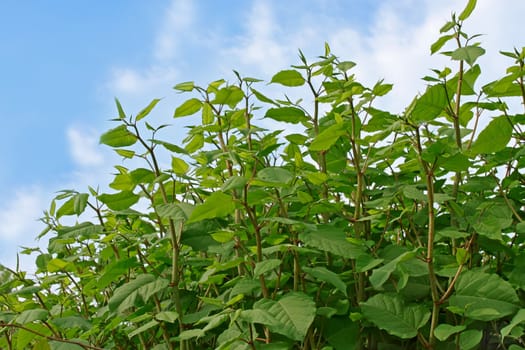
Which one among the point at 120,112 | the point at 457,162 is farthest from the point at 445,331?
the point at 120,112

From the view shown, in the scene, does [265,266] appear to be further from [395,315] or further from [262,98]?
[262,98]

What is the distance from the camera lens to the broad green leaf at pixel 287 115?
2.11 m

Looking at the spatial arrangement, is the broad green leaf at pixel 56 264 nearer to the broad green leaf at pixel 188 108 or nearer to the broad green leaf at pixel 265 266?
the broad green leaf at pixel 188 108

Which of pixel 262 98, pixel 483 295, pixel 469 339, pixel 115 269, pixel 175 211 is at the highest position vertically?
pixel 262 98

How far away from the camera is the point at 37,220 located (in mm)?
2828

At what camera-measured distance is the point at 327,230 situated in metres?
1.74

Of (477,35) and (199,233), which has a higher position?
(477,35)

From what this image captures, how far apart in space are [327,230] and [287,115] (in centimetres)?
55

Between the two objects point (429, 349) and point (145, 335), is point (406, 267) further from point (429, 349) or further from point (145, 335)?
point (145, 335)

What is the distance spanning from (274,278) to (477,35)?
1038 mm

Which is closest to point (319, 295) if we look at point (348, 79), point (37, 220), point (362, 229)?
point (362, 229)

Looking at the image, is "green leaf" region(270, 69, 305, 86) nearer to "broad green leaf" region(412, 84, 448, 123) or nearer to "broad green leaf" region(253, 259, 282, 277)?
"broad green leaf" region(412, 84, 448, 123)

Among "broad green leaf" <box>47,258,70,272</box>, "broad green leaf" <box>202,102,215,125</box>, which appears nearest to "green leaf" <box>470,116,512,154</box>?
"broad green leaf" <box>202,102,215,125</box>

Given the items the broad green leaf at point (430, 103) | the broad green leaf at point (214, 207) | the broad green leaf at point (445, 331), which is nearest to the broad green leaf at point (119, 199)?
the broad green leaf at point (214, 207)
